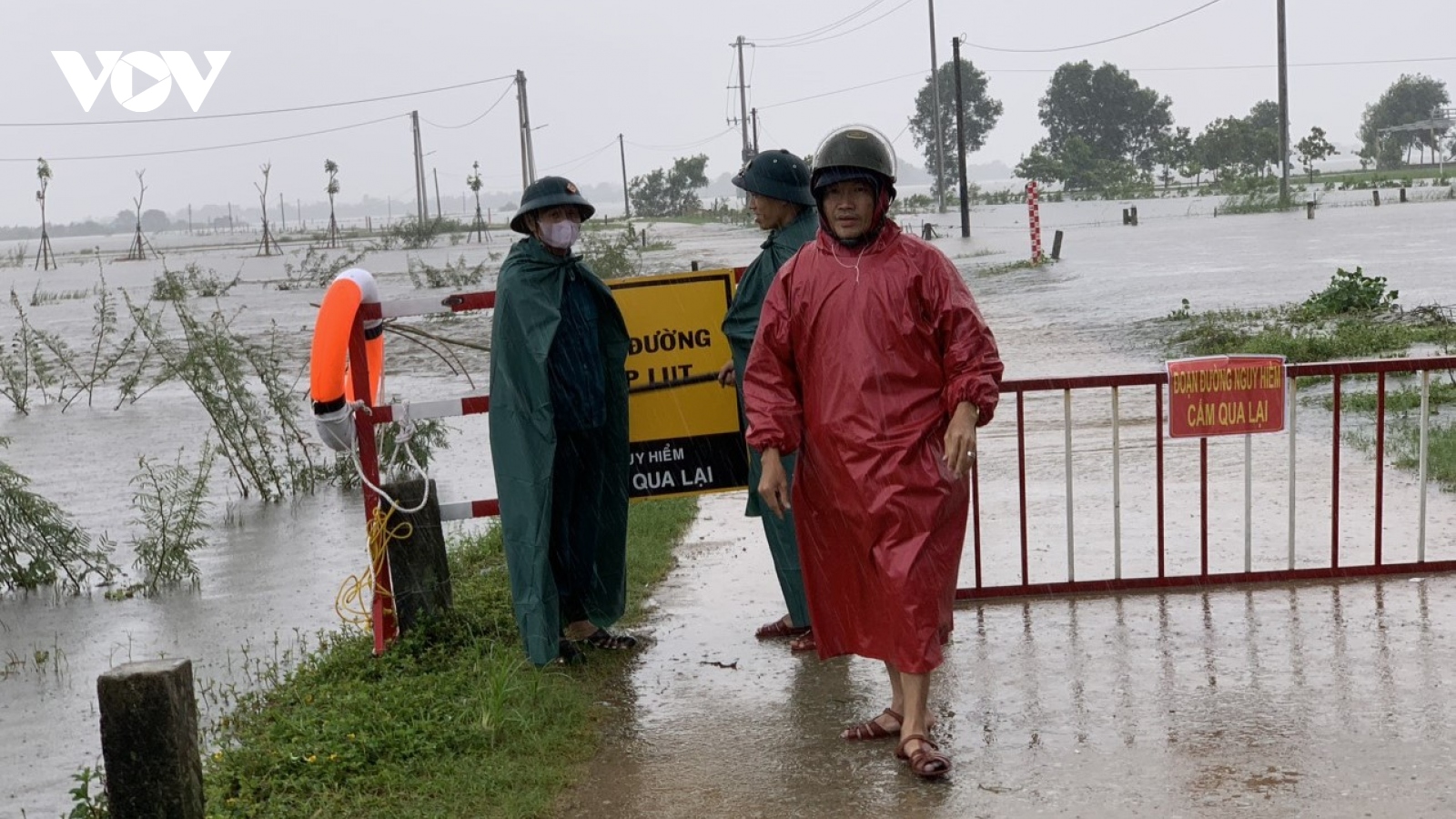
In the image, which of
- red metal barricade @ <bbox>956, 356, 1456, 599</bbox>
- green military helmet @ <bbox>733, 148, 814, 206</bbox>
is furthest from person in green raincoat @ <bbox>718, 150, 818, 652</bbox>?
red metal barricade @ <bbox>956, 356, 1456, 599</bbox>

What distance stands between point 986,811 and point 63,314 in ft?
123

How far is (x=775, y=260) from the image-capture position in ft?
19.3

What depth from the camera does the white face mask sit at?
5.85 m

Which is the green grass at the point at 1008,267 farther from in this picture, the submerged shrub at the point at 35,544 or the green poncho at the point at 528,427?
the green poncho at the point at 528,427

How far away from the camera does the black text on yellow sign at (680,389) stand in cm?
655

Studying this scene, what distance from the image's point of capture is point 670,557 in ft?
26.4

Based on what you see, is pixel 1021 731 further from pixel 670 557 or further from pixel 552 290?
pixel 670 557

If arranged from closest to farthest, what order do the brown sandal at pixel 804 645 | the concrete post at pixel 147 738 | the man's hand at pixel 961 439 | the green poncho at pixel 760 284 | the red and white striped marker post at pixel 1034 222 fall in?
the concrete post at pixel 147 738 → the man's hand at pixel 961 439 → the green poncho at pixel 760 284 → the brown sandal at pixel 804 645 → the red and white striped marker post at pixel 1034 222

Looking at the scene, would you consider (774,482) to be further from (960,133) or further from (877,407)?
(960,133)

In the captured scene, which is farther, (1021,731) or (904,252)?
(1021,731)

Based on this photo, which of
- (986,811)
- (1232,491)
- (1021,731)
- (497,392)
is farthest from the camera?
(1232,491)

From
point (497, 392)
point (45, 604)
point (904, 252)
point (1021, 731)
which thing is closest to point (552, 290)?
point (497, 392)

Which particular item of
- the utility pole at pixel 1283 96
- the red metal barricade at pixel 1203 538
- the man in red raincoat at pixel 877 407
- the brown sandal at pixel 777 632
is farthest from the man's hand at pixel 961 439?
the utility pole at pixel 1283 96

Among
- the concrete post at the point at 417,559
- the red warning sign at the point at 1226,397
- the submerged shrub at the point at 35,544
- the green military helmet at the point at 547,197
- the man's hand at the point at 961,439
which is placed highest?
the green military helmet at the point at 547,197
